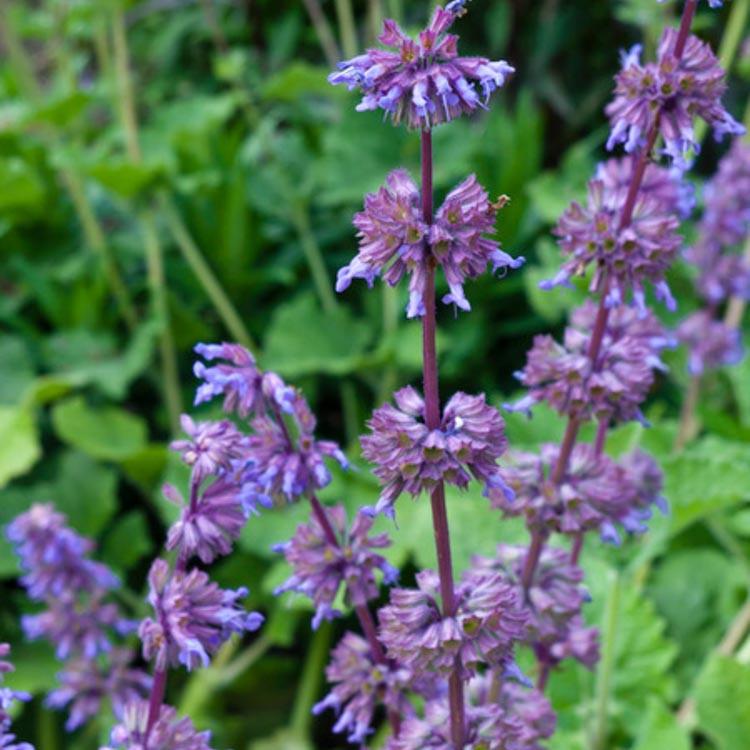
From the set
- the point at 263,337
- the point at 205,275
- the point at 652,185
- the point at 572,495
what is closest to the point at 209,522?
the point at 572,495

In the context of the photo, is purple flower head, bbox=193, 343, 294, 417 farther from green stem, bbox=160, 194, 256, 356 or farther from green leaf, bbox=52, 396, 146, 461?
green stem, bbox=160, 194, 256, 356

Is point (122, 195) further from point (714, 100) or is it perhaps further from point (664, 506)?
point (714, 100)

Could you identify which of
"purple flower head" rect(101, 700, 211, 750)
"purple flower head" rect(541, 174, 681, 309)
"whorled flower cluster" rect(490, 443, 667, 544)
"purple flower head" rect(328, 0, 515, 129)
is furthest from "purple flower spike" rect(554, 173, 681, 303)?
"purple flower head" rect(101, 700, 211, 750)

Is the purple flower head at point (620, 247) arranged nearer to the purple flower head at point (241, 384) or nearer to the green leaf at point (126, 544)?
the purple flower head at point (241, 384)

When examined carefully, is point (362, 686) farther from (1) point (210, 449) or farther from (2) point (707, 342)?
(2) point (707, 342)

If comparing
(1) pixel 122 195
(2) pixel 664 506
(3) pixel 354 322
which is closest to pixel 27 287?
(1) pixel 122 195

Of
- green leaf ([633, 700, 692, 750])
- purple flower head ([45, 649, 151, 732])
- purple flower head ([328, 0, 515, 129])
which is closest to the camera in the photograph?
purple flower head ([328, 0, 515, 129])

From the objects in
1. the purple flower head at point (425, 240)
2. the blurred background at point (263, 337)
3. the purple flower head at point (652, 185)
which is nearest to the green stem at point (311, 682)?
the blurred background at point (263, 337)
